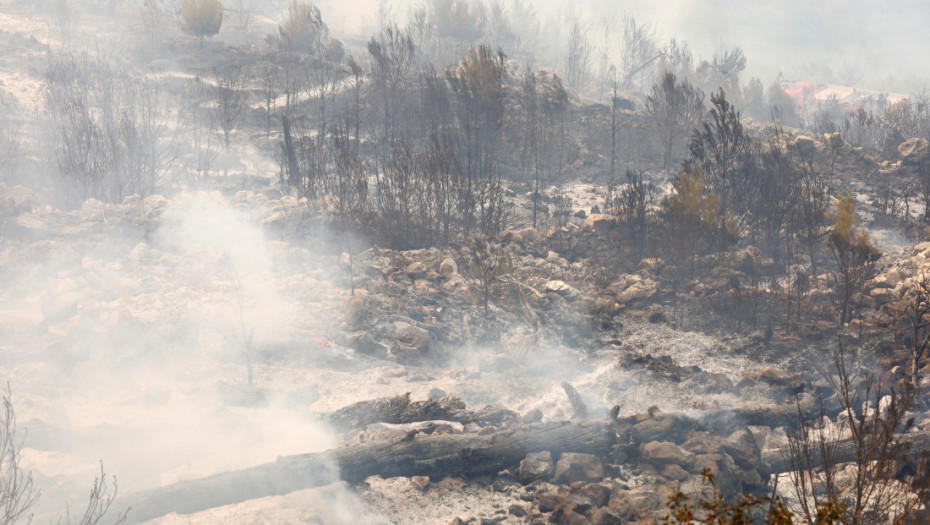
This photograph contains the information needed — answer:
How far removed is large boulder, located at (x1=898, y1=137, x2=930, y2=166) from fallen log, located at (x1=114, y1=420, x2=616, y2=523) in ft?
72.6

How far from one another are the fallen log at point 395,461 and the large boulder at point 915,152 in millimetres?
22140

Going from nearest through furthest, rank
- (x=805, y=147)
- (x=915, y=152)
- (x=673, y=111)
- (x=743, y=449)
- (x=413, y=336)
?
(x=743, y=449)
(x=413, y=336)
(x=915, y=152)
(x=805, y=147)
(x=673, y=111)

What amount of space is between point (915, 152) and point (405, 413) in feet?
77.6

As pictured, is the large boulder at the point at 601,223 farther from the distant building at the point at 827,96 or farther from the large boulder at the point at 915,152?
the distant building at the point at 827,96

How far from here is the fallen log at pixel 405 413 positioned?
7.03 m

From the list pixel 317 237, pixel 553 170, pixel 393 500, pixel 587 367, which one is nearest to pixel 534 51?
pixel 553 170

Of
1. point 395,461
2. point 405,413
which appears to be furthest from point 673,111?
point 395,461

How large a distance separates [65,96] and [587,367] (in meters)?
23.3

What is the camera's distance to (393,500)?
18.4 ft

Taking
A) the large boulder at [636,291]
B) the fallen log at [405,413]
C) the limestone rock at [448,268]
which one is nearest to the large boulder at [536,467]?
the fallen log at [405,413]

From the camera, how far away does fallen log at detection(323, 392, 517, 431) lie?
7.03 metres

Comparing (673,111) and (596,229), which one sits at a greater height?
(673,111)

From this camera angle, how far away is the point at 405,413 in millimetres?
7059

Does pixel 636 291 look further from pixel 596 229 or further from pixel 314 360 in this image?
pixel 314 360
